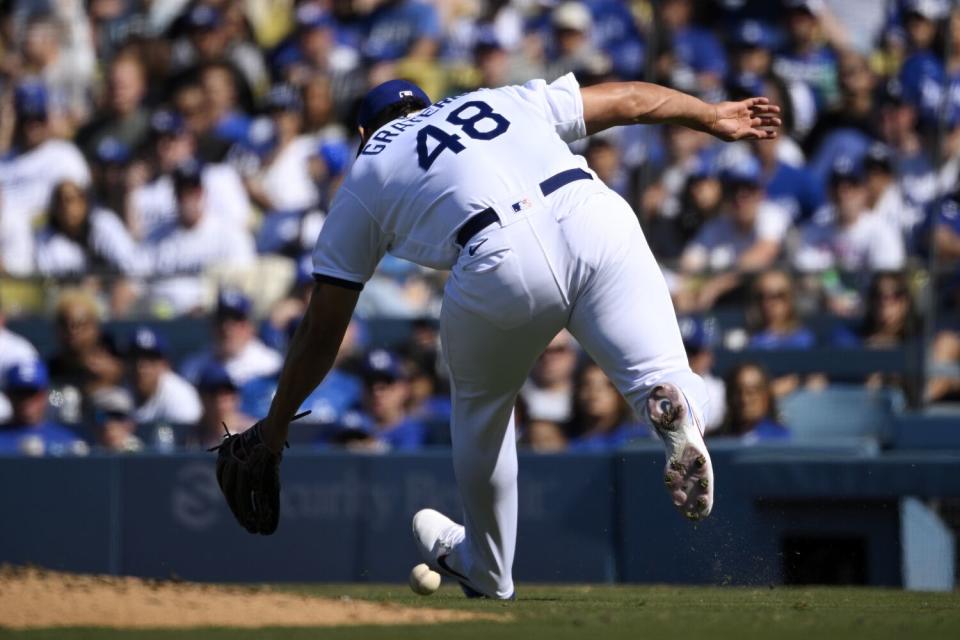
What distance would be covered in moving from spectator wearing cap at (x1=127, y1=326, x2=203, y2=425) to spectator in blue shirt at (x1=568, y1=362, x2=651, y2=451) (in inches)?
92.0

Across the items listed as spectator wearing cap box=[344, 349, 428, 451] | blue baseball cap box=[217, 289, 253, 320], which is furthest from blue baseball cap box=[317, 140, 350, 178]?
spectator wearing cap box=[344, 349, 428, 451]

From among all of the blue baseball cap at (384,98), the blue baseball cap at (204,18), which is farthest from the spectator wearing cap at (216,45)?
the blue baseball cap at (384,98)

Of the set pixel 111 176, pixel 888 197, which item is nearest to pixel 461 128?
pixel 888 197

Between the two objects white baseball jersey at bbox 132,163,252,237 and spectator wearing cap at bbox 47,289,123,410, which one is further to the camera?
white baseball jersey at bbox 132,163,252,237

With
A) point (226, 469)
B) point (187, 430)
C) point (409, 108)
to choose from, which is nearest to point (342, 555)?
point (187, 430)

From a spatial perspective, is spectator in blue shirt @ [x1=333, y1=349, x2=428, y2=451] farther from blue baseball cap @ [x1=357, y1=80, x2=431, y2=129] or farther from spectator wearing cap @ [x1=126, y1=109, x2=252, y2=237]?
blue baseball cap @ [x1=357, y1=80, x2=431, y2=129]

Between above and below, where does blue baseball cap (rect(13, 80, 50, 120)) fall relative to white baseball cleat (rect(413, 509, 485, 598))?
→ above

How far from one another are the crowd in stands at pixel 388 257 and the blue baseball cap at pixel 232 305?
0.04ft

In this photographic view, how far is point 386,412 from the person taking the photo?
8445mm

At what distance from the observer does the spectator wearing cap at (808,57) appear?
10.1m

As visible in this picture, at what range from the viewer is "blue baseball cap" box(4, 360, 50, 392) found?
866 centimetres

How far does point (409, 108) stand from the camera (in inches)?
200

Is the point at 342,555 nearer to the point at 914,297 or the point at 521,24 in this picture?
the point at 914,297

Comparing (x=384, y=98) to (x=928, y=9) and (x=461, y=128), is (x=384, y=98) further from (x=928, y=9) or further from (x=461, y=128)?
(x=928, y=9)
